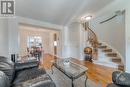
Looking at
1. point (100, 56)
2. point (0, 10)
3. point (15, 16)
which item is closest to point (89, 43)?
point (100, 56)

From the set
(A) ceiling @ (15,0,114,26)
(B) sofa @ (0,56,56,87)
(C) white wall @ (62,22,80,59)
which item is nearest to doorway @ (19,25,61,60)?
(C) white wall @ (62,22,80,59)

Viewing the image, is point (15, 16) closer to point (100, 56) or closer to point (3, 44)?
point (3, 44)

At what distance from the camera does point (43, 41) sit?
42.4 feet

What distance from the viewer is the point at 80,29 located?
7.83m

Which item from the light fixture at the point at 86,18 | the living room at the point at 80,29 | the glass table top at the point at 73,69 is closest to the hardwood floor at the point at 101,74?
the living room at the point at 80,29

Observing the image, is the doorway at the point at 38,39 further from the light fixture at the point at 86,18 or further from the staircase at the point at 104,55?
the staircase at the point at 104,55

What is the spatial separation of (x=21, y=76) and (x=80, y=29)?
19.8 ft

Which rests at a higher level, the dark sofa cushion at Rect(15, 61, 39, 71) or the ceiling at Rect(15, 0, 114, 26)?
the ceiling at Rect(15, 0, 114, 26)

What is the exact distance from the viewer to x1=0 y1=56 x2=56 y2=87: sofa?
4.55 ft

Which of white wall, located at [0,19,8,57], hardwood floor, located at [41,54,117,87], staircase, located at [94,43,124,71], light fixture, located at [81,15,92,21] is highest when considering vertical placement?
light fixture, located at [81,15,92,21]

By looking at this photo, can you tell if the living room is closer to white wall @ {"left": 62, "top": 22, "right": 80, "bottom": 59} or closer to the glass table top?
white wall @ {"left": 62, "top": 22, "right": 80, "bottom": 59}

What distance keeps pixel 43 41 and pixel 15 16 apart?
7674 millimetres

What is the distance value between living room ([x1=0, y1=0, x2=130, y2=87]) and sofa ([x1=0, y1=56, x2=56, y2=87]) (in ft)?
1.32

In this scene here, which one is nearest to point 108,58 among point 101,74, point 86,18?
point 101,74
